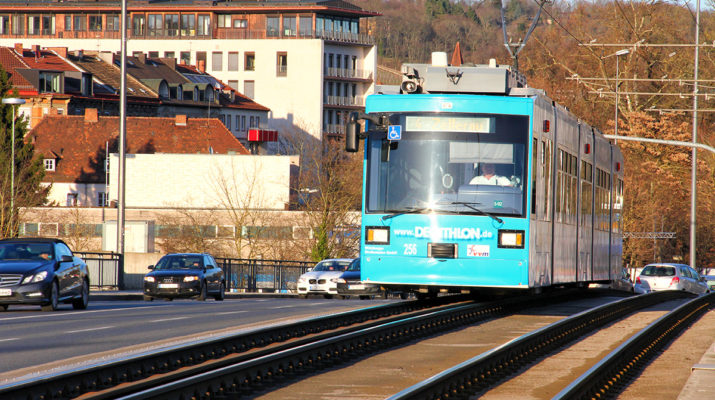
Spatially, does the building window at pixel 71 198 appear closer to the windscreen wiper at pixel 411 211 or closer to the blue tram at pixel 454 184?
the blue tram at pixel 454 184

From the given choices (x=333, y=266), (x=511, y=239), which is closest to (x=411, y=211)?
(x=511, y=239)

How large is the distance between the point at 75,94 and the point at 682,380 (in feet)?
345

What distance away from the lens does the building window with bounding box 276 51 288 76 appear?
139 meters

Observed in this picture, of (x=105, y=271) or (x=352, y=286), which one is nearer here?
(x=352, y=286)

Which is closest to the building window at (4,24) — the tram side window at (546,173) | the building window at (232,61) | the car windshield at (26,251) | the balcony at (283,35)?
the balcony at (283,35)

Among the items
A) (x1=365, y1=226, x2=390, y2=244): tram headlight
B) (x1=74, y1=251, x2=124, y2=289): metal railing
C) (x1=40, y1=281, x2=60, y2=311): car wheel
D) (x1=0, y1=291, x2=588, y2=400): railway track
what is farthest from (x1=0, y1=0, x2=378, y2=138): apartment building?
(x1=365, y1=226, x2=390, y2=244): tram headlight

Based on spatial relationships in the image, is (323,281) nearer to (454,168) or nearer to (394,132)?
(394,132)

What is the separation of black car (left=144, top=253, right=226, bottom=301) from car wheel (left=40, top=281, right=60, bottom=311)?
972cm

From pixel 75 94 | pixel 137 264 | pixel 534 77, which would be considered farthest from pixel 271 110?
pixel 137 264

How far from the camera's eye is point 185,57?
142375mm

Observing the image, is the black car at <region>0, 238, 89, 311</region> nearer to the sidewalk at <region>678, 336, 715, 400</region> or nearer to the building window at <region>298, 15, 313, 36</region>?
the sidewalk at <region>678, 336, 715, 400</region>

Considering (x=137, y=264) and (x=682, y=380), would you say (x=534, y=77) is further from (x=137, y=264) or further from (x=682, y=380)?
(x=682, y=380)

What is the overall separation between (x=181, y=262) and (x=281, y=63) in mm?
104169

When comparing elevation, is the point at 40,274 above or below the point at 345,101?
below
